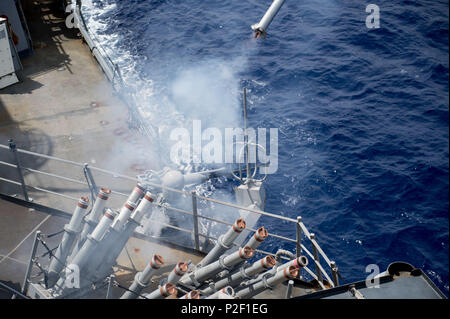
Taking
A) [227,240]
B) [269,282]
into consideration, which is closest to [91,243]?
[227,240]

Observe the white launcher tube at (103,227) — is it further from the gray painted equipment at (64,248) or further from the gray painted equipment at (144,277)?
the gray painted equipment at (144,277)

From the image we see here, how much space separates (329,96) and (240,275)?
68.7 feet

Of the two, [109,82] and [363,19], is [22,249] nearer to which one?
[109,82]

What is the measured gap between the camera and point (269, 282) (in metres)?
9.68

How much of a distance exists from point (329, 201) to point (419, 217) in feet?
12.6

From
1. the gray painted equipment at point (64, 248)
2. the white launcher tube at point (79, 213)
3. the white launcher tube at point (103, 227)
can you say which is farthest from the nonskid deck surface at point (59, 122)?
the white launcher tube at point (103, 227)

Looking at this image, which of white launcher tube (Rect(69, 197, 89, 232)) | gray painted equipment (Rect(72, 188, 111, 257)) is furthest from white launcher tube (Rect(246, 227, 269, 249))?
white launcher tube (Rect(69, 197, 89, 232))

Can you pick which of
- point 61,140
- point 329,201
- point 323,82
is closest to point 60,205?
point 61,140

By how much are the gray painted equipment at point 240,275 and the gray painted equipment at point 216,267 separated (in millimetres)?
213

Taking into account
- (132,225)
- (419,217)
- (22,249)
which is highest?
(132,225)

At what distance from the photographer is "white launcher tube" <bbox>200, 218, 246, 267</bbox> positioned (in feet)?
32.0

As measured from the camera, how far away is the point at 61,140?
65.2 feet

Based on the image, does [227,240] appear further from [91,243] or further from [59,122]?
[59,122]

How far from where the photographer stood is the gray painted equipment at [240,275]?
9547 millimetres
